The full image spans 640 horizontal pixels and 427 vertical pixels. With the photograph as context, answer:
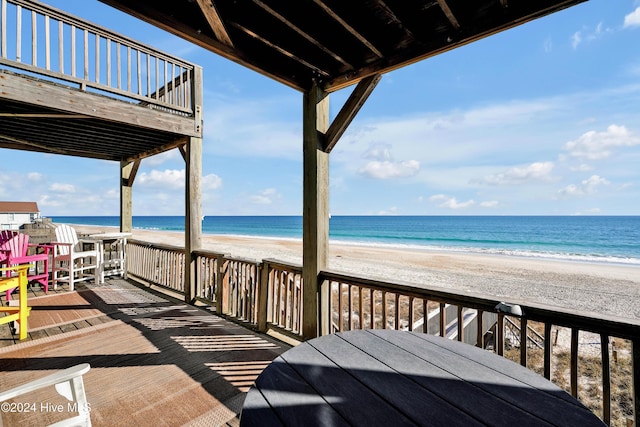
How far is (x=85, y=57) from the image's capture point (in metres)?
3.70

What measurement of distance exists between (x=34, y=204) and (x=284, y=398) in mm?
37960

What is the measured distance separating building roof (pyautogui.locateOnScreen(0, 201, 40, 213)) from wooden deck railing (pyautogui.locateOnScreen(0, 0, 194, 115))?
29.8 metres

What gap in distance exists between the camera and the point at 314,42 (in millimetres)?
2107

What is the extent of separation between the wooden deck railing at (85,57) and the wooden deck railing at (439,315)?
2698 mm

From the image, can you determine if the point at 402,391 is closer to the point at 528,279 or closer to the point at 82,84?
the point at 82,84

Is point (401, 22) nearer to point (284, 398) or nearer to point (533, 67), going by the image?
point (284, 398)

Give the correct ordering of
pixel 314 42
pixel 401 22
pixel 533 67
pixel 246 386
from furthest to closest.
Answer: pixel 533 67
pixel 246 386
pixel 314 42
pixel 401 22

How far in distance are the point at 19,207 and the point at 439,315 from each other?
36693mm

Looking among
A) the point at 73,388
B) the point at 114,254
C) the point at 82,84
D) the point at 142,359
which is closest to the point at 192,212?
the point at 82,84

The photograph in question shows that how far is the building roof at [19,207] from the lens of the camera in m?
23.9

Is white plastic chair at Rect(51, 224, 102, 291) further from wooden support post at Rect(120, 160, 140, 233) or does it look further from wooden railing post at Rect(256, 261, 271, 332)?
wooden railing post at Rect(256, 261, 271, 332)

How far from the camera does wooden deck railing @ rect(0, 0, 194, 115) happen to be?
3.30m

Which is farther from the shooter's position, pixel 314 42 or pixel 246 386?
pixel 246 386

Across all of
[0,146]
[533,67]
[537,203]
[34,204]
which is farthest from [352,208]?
[0,146]
